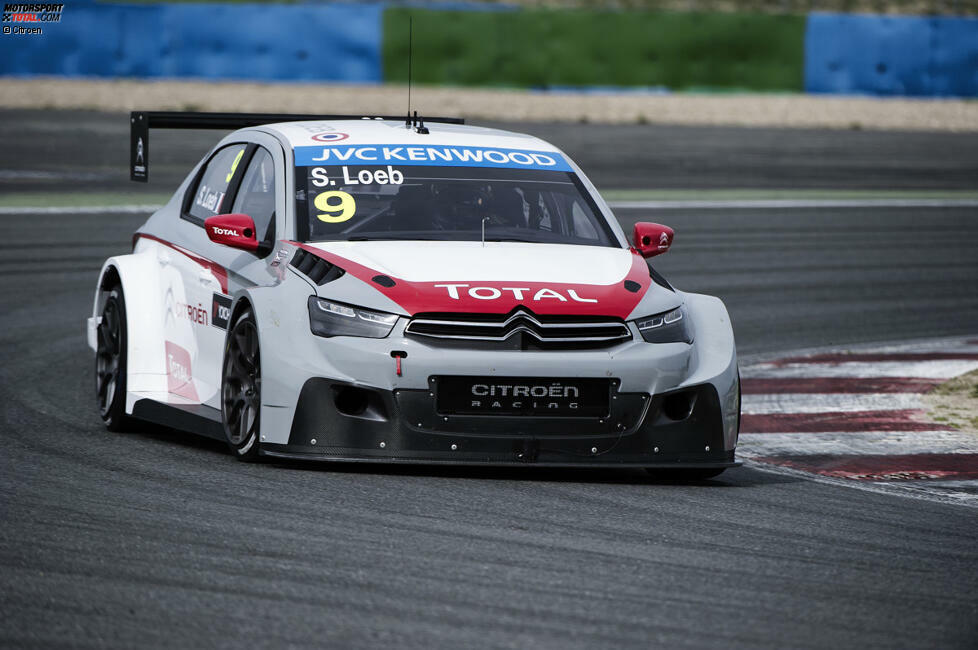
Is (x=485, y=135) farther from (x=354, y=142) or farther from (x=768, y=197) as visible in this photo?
(x=768, y=197)

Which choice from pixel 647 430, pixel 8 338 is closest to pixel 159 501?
pixel 647 430

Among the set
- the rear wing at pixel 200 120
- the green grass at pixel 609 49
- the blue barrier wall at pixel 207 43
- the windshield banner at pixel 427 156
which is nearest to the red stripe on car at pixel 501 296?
the windshield banner at pixel 427 156

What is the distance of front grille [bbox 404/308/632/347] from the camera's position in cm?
663

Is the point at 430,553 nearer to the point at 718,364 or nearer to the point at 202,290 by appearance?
the point at 718,364

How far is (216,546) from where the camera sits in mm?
5438

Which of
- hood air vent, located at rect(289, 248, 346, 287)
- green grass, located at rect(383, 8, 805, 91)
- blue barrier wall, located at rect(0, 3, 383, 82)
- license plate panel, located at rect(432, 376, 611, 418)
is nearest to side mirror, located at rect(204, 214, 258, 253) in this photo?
hood air vent, located at rect(289, 248, 346, 287)

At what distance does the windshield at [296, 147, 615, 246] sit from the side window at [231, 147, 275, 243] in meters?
0.16

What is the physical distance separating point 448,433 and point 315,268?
0.90 metres

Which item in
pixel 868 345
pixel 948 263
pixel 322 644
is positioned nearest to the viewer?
pixel 322 644

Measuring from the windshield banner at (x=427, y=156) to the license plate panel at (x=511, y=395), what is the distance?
5.08ft

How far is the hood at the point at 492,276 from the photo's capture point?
6668 millimetres

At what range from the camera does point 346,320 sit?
6.70 meters

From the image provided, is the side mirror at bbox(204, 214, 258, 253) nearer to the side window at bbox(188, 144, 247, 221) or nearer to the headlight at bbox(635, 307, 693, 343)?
the side window at bbox(188, 144, 247, 221)

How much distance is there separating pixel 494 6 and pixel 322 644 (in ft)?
97.0
